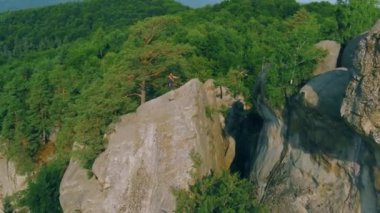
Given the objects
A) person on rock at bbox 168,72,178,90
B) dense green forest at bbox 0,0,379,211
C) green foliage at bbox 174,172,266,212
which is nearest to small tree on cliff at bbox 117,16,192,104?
dense green forest at bbox 0,0,379,211

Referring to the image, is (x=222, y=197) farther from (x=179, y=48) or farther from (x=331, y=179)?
(x=179, y=48)

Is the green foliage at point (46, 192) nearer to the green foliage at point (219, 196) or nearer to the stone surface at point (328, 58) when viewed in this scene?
the green foliage at point (219, 196)

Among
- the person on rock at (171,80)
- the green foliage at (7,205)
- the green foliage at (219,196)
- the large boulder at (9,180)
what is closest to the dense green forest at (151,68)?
the person on rock at (171,80)

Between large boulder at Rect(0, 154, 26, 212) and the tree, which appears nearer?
the tree

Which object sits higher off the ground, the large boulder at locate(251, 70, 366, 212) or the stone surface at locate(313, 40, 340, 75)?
the stone surface at locate(313, 40, 340, 75)

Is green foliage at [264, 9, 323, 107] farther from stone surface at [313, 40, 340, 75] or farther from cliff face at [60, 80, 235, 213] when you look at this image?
cliff face at [60, 80, 235, 213]

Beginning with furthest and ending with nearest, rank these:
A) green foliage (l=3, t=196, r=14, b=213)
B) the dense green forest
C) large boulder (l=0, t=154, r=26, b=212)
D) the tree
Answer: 1. large boulder (l=0, t=154, r=26, b=212)
2. green foliage (l=3, t=196, r=14, b=213)
3. the tree
4. the dense green forest

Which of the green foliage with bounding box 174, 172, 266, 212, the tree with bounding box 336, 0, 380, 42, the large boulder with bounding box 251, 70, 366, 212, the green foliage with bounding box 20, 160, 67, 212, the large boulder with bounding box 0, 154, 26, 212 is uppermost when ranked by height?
the tree with bounding box 336, 0, 380, 42

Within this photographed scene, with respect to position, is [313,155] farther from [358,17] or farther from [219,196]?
[358,17]
